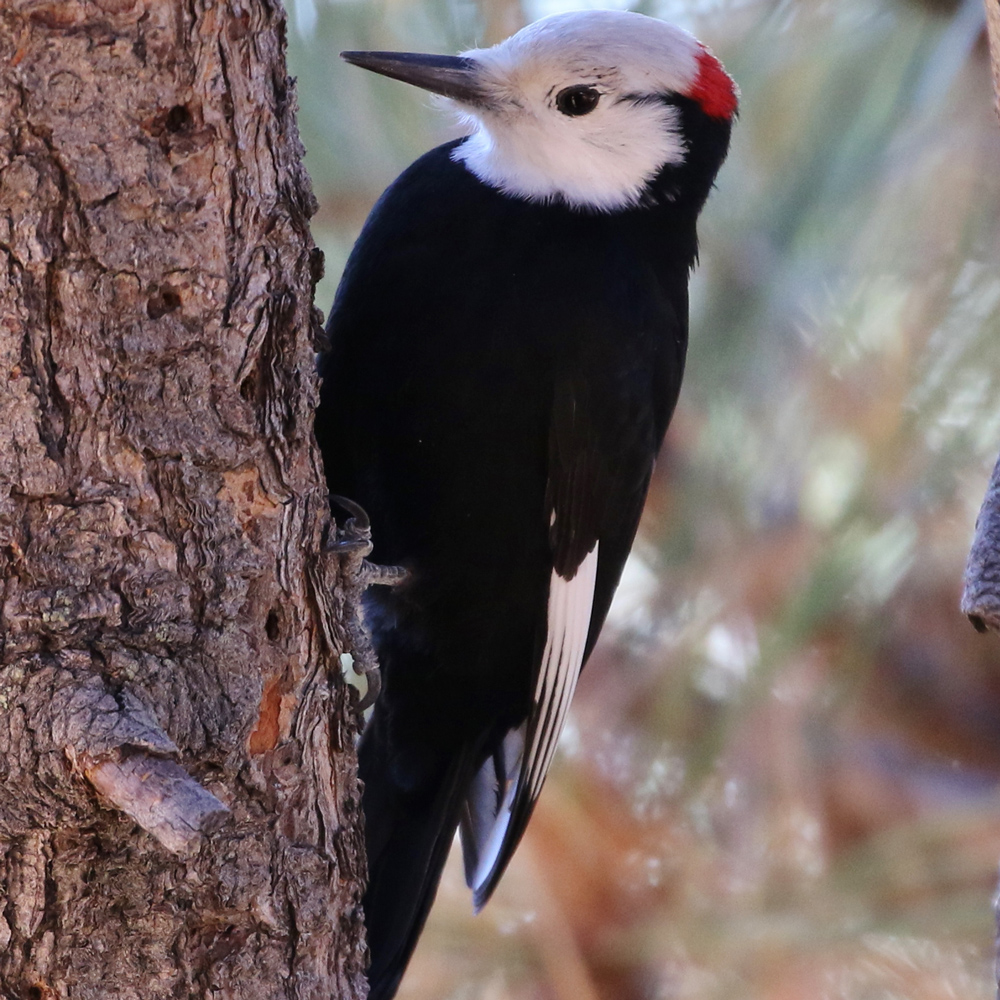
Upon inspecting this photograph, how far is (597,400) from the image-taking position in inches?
74.3

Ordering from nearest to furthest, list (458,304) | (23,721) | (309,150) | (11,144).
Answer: (23,721) < (11,144) < (458,304) < (309,150)

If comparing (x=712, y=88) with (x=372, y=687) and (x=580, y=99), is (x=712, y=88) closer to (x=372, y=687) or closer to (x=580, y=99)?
(x=580, y=99)

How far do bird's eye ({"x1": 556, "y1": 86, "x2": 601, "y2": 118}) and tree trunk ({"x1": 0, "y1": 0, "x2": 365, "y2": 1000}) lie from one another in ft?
2.28

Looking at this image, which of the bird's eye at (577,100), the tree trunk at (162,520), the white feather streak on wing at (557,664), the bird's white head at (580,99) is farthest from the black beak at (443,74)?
the white feather streak on wing at (557,664)

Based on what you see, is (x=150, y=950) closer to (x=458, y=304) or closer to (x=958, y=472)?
(x=458, y=304)

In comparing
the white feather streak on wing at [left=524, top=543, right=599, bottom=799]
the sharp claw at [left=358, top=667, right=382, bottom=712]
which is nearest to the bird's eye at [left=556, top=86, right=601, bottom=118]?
the white feather streak on wing at [left=524, top=543, right=599, bottom=799]

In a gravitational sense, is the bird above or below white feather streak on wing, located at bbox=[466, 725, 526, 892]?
above

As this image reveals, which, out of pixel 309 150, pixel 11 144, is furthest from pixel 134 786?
pixel 309 150

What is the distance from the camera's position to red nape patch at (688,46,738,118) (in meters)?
2.04

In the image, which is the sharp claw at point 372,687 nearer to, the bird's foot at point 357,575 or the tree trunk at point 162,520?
the bird's foot at point 357,575

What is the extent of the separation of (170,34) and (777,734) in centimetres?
151

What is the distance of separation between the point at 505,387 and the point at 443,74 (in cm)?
46

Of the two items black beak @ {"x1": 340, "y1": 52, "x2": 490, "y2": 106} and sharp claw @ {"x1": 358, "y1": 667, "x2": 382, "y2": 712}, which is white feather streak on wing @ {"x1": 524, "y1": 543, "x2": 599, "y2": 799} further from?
black beak @ {"x1": 340, "y1": 52, "x2": 490, "y2": 106}

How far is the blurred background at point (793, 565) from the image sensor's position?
2145 millimetres
